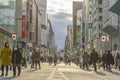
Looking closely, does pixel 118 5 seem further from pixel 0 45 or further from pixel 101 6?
pixel 101 6

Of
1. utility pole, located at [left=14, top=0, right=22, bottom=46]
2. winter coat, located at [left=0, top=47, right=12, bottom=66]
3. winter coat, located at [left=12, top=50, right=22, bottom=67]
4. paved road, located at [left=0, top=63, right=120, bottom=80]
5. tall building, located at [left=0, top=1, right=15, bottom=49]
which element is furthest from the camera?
utility pole, located at [left=14, top=0, right=22, bottom=46]

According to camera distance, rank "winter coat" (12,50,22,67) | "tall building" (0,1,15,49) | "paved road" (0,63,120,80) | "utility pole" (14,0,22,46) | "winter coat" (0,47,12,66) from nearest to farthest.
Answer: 1. "paved road" (0,63,120,80)
2. "winter coat" (0,47,12,66)
3. "winter coat" (12,50,22,67)
4. "tall building" (0,1,15,49)
5. "utility pole" (14,0,22,46)

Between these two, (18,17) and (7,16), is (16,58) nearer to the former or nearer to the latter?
(7,16)

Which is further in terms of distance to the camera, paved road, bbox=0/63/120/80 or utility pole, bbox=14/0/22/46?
utility pole, bbox=14/0/22/46

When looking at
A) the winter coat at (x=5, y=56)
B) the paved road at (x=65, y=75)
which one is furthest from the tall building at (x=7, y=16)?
the winter coat at (x=5, y=56)

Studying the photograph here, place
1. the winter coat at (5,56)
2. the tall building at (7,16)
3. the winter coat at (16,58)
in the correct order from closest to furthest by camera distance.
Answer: the winter coat at (5,56), the winter coat at (16,58), the tall building at (7,16)

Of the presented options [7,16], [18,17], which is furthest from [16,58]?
[18,17]

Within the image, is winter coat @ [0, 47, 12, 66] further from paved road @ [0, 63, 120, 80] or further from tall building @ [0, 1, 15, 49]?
tall building @ [0, 1, 15, 49]

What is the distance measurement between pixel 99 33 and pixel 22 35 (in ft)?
88.0

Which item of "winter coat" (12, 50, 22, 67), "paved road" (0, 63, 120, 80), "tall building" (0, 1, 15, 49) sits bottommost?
"paved road" (0, 63, 120, 80)

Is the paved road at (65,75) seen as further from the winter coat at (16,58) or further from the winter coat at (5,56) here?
the winter coat at (5,56)

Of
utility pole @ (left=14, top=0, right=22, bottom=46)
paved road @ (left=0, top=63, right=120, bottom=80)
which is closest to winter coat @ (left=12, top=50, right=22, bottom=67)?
paved road @ (left=0, top=63, right=120, bottom=80)

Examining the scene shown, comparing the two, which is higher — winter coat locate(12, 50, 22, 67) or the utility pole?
the utility pole

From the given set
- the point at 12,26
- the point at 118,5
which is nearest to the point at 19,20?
the point at 12,26
